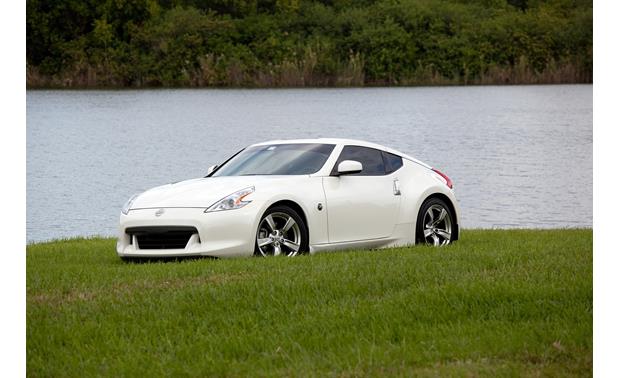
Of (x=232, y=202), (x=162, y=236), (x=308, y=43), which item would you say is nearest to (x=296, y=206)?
(x=232, y=202)

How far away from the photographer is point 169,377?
Result: 7918 mm

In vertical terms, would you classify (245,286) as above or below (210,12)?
below

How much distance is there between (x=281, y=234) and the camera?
44.2 ft

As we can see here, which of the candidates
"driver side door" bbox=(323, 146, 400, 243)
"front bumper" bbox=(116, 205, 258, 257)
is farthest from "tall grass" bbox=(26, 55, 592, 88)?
"front bumper" bbox=(116, 205, 258, 257)

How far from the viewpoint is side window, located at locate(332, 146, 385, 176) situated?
573 inches

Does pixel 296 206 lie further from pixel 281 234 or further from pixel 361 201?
pixel 361 201

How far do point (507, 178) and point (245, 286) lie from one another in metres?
23.9

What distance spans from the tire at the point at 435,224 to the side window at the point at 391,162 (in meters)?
0.55

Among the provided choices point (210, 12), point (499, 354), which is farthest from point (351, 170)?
point (210, 12)

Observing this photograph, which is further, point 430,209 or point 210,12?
point 210,12

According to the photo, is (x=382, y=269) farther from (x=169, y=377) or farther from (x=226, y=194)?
(x=169, y=377)

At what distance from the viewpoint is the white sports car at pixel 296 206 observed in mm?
13047

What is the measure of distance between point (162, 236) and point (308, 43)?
71.9 meters

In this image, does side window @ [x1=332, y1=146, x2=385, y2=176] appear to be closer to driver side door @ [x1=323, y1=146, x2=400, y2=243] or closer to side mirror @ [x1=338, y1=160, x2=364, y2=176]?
driver side door @ [x1=323, y1=146, x2=400, y2=243]
